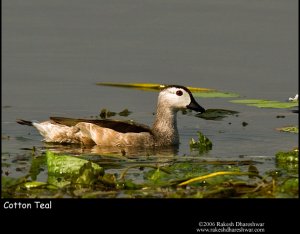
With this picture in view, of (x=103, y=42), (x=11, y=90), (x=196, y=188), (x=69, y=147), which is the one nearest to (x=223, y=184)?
(x=196, y=188)

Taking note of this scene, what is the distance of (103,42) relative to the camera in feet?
96.2

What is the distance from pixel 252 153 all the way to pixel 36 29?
1337 centimetres

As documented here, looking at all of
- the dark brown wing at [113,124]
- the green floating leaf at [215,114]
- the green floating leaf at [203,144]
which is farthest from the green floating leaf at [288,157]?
the green floating leaf at [215,114]

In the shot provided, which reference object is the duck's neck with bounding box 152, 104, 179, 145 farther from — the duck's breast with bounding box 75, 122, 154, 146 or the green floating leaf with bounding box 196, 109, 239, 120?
the green floating leaf with bounding box 196, 109, 239, 120

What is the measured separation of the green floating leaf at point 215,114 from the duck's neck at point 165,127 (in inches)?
54.3

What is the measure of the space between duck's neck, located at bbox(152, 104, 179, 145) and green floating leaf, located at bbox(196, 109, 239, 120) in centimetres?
138

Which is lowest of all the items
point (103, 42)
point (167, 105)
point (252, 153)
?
point (252, 153)

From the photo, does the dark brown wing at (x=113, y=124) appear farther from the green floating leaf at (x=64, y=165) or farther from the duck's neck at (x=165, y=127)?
the green floating leaf at (x=64, y=165)

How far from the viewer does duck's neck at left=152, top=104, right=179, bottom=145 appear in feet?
66.5

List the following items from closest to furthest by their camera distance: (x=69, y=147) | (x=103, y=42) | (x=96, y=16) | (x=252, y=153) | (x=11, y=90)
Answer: (x=252, y=153) → (x=69, y=147) → (x=11, y=90) → (x=103, y=42) → (x=96, y=16)

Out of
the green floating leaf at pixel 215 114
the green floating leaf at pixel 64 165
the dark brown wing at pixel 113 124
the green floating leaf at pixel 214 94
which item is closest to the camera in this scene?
the green floating leaf at pixel 64 165

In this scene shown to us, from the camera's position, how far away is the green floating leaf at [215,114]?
2203 centimetres

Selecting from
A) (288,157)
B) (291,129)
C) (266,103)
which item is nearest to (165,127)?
(291,129)
